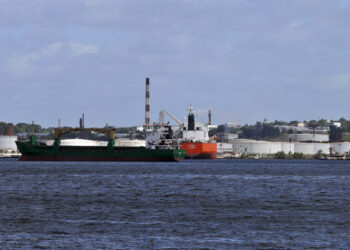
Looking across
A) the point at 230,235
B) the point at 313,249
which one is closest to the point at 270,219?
the point at 230,235

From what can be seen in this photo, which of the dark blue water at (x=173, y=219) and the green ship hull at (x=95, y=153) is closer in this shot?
the dark blue water at (x=173, y=219)

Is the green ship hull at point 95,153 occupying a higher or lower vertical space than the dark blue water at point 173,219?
higher

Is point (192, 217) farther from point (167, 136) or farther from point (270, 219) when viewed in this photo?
point (167, 136)

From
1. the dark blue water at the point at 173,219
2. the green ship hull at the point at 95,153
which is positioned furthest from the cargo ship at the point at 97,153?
the dark blue water at the point at 173,219

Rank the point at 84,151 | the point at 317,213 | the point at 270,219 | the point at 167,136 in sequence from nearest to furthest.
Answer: the point at 270,219 < the point at 317,213 < the point at 84,151 < the point at 167,136

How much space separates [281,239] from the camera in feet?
109

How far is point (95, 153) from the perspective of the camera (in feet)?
548

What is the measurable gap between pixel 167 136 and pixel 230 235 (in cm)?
15462

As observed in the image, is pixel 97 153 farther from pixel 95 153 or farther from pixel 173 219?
pixel 173 219

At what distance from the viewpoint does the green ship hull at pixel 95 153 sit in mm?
163000

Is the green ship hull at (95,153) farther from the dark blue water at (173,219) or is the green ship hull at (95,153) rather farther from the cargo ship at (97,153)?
the dark blue water at (173,219)

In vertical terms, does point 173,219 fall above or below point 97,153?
below

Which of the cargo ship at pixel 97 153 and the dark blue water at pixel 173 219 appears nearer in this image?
the dark blue water at pixel 173 219

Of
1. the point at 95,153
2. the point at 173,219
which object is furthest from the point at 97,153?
the point at 173,219
